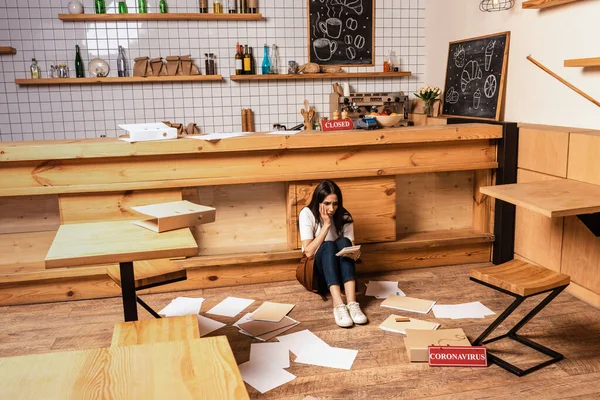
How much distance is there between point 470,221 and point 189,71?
9.17ft

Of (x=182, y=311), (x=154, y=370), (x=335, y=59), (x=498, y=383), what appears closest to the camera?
(x=154, y=370)

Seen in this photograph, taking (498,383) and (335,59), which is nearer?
(498,383)

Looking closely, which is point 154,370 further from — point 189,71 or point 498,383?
point 189,71

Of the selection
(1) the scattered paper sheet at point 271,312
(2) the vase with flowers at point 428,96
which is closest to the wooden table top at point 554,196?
(1) the scattered paper sheet at point 271,312

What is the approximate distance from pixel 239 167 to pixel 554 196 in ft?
5.92

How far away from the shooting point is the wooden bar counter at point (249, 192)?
3.38 m

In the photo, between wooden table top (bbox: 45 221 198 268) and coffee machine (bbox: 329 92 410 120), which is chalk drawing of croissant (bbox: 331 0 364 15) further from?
wooden table top (bbox: 45 221 198 268)

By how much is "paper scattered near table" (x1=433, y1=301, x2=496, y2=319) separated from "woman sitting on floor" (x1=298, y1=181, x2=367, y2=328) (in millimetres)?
469

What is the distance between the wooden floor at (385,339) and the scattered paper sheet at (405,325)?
4cm

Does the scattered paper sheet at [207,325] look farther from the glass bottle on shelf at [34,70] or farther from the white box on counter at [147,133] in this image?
the glass bottle on shelf at [34,70]

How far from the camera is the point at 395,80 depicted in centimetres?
568

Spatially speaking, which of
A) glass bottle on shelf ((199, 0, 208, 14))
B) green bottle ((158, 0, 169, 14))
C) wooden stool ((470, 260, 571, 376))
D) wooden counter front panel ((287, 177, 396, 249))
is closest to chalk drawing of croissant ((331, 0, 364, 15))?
glass bottle on shelf ((199, 0, 208, 14))

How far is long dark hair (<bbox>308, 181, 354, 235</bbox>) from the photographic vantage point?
330 cm

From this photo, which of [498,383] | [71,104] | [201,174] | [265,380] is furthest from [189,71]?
[498,383]
